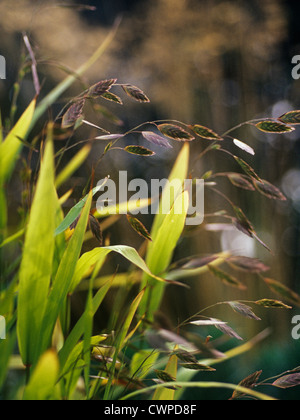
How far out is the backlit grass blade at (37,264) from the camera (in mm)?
261

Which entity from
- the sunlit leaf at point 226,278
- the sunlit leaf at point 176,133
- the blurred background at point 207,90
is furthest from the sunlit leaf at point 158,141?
the blurred background at point 207,90

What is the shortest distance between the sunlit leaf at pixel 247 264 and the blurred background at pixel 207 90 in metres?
0.52

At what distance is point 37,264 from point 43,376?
79 mm

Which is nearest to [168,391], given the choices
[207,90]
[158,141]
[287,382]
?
[287,382]

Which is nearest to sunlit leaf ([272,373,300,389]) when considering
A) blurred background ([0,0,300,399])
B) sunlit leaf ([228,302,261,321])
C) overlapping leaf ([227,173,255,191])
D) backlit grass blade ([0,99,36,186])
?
sunlit leaf ([228,302,261,321])

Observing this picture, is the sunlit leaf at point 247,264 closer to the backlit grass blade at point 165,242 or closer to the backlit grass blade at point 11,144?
the backlit grass blade at point 165,242

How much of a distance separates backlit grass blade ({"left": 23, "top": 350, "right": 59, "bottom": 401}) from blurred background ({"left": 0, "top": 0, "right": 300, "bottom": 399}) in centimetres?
58

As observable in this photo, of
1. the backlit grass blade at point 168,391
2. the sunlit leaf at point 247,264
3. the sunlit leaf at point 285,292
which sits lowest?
the backlit grass blade at point 168,391

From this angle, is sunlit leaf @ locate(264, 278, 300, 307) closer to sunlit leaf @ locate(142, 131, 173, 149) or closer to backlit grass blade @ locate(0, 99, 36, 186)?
sunlit leaf @ locate(142, 131, 173, 149)

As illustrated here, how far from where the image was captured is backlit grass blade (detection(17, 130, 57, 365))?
261 mm

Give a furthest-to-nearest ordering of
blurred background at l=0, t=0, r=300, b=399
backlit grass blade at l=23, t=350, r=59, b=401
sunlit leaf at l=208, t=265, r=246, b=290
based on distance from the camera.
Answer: blurred background at l=0, t=0, r=300, b=399 → sunlit leaf at l=208, t=265, r=246, b=290 → backlit grass blade at l=23, t=350, r=59, b=401
